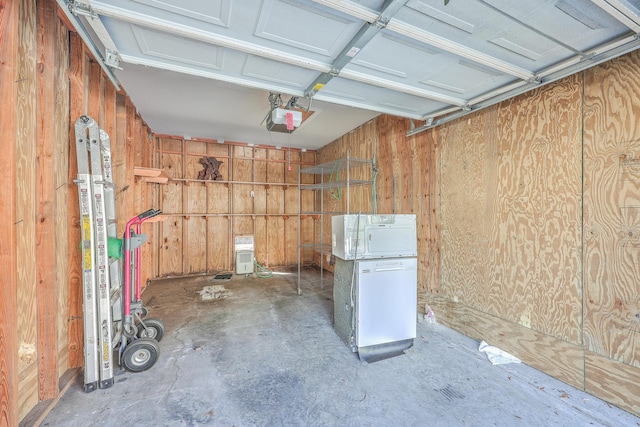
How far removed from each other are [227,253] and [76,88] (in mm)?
3899

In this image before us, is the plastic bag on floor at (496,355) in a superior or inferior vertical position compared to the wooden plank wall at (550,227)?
inferior

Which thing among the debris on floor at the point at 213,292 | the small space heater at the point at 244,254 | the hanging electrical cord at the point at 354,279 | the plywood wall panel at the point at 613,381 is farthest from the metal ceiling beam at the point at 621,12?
the small space heater at the point at 244,254

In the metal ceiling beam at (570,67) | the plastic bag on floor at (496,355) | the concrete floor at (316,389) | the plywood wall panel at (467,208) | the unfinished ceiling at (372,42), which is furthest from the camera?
the plywood wall panel at (467,208)

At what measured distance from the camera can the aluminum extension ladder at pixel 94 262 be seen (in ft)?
5.70

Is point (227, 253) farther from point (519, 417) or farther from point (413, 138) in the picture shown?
point (519, 417)

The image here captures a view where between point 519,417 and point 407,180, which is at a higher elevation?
point 407,180

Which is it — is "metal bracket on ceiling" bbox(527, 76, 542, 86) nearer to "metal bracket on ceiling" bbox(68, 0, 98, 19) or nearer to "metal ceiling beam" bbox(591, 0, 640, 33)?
"metal ceiling beam" bbox(591, 0, 640, 33)

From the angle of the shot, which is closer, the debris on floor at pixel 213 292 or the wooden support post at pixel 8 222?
the wooden support post at pixel 8 222

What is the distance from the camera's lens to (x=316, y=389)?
1798mm

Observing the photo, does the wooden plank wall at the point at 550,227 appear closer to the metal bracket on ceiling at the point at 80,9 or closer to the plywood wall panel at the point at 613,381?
the plywood wall panel at the point at 613,381

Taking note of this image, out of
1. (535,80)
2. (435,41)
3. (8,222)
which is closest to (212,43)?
(435,41)

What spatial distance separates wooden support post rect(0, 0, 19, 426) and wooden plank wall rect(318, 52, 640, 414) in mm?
3311

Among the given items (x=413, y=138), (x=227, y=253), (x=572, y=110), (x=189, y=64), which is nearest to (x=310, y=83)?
(x=189, y=64)

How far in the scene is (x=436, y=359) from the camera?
7.11 feet
